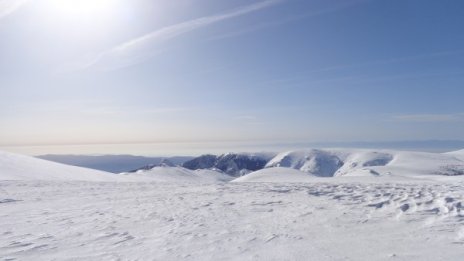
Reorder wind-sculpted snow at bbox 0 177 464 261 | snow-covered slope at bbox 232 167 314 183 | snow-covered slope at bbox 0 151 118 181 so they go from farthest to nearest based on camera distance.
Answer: snow-covered slope at bbox 232 167 314 183
snow-covered slope at bbox 0 151 118 181
wind-sculpted snow at bbox 0 177 464 261

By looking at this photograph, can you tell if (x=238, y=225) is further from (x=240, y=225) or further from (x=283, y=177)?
(x=283, y=177)

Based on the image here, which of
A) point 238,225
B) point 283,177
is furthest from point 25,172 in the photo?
point 283,177

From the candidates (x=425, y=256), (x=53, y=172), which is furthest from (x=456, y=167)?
(x=425, y=256)

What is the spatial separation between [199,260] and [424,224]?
5.54 metres

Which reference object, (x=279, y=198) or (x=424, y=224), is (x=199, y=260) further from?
(x=279, y=198)

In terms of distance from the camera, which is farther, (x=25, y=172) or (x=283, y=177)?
(x=283, y=177)

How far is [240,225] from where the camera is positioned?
1028 centimetres

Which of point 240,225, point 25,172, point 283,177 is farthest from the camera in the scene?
point 283,177

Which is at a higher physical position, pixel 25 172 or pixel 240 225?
pixel 25 172

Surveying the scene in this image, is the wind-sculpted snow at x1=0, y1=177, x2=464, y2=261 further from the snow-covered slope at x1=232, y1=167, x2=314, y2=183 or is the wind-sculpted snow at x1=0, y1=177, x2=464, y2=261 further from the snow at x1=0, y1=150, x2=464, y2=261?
the snow-covered slope at x1=232, y1=167, x2=314, y2=183

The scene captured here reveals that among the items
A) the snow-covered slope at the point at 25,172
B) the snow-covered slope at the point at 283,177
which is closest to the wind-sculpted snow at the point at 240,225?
the snow-covered slope at the point at 25,172

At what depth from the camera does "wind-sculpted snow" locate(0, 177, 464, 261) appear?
25.6 feet

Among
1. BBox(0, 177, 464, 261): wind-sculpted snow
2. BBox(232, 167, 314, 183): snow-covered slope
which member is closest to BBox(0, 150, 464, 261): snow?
BBox(0, 177, 464, 261): wind-sculpted snow

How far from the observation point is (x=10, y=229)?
1014 cm
